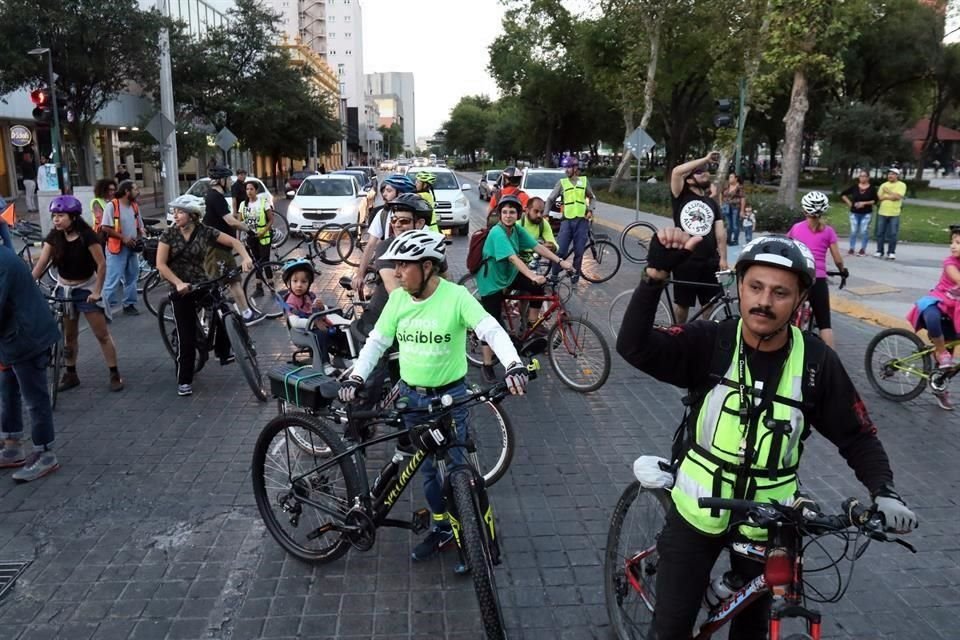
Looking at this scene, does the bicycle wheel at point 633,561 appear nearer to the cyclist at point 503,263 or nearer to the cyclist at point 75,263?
the cyclist at point 503,263

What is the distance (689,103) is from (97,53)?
35.4 meters

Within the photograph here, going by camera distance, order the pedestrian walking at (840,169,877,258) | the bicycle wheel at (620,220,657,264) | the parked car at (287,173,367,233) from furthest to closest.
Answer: the parked car at (287,173,367,233) → the pedestrian walking at (840,169,877,258) → the bicycle wheel at (620,220,657,264)

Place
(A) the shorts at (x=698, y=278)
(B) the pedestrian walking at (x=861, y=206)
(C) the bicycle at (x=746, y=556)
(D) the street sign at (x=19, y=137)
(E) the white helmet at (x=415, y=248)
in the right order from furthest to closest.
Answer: (D) the street sign at (x=19, y=137), (B) the pedestrian walking at (x=861, y=206), (A) the shorts at (x=698, y=278), (E) the white helmet at (x=415, y=248), (C) the bicycle at (x=746, y=556)

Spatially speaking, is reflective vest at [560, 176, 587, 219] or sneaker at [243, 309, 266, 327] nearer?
sneaker at [243, 309, 266, 327]

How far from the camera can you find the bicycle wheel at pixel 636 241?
16.1 meters

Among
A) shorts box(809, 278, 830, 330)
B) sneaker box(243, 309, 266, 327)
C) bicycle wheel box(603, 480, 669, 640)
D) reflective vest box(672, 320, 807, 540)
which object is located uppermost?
reflective vest box(672, 320, 807, 540)

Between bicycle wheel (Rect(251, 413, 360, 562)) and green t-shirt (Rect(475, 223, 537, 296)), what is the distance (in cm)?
361

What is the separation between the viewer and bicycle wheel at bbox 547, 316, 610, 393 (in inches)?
290

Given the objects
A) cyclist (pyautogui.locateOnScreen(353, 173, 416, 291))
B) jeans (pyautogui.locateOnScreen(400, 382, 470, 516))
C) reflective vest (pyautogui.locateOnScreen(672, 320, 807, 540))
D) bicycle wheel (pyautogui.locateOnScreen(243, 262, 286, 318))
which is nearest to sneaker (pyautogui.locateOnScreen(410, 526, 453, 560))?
jeans (pyautogui.locateOnScreen(400, 382, 470, 516))

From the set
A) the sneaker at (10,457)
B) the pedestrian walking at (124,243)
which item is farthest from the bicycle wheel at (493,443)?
the pedestrian walking at (124,243)

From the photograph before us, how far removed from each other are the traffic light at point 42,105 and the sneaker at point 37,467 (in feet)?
42.4

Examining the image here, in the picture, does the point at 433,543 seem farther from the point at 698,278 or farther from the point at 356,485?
the point at 698,278

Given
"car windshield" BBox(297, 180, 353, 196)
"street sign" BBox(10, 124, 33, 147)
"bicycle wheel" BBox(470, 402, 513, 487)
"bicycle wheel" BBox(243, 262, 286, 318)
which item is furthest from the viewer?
"street sign" BBox(10, 124, 33, 147)

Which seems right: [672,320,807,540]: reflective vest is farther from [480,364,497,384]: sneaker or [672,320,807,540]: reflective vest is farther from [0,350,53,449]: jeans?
[480,364,497,384]: sneaker
